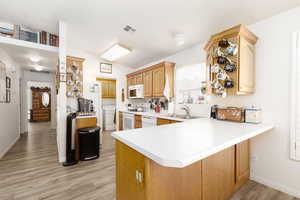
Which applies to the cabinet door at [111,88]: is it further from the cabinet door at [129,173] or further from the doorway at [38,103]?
the doorway at [38,103]

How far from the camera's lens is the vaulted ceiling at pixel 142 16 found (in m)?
1.71

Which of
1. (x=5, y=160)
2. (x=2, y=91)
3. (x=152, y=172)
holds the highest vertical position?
(x=2, y=91)

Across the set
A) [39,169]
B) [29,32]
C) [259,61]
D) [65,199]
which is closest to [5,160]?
[39,169]

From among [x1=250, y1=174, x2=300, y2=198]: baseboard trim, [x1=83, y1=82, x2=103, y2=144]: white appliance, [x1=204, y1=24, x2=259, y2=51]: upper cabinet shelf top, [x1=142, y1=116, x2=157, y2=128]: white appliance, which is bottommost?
[x1=250, y1=174, x2=300, y2=198]: baseboard trim

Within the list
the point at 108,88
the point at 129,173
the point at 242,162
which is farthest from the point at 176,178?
the point at 108,88

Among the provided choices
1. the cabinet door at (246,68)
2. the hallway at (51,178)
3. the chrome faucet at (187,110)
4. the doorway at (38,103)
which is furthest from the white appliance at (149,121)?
the doorway at (38,103)

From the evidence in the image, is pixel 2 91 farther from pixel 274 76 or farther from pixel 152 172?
pixel 274 76

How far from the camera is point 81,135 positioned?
2.53 metres

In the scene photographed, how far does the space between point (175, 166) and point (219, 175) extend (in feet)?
3.44

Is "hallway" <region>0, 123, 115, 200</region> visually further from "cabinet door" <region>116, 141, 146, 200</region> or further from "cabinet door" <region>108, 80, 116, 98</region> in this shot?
"cabinet door" <region>108, 80, 116, 98</region>

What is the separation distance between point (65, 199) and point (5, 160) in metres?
2.05

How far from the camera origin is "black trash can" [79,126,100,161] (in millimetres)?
2529

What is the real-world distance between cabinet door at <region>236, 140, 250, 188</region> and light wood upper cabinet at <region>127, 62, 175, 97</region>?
5.99ft

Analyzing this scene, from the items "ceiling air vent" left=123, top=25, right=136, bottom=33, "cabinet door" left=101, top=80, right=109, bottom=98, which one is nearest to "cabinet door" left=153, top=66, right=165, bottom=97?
"ceiling air vent" left=123, top=25, right=136, bottom=33
